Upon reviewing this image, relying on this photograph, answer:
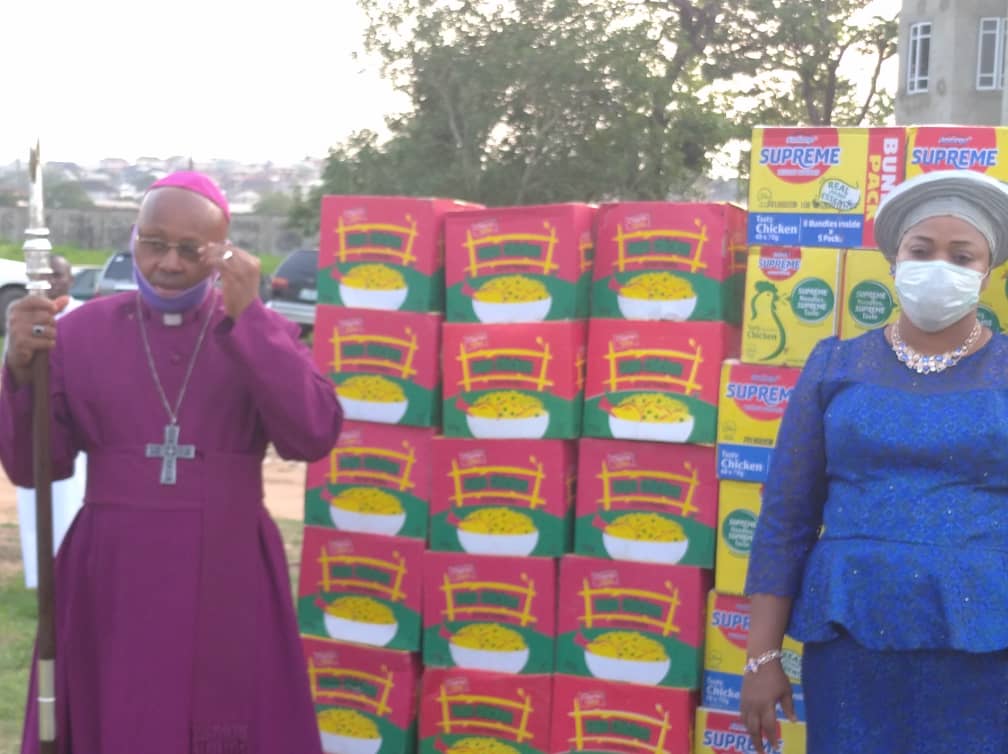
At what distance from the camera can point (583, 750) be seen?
4441 mm

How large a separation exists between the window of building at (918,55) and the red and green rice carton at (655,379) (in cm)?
2463

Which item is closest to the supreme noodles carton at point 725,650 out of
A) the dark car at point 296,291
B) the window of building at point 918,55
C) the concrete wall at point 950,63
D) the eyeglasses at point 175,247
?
the eyeglasses at point 175,247

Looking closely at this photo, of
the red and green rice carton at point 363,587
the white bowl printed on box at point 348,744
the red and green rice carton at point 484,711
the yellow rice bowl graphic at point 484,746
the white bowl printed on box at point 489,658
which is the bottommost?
the white bowl printed on box at point 348,744

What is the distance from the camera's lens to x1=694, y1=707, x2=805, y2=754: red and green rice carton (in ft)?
13.8

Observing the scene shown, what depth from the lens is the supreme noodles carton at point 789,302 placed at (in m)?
4.12

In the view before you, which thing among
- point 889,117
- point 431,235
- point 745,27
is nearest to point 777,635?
point 431,235

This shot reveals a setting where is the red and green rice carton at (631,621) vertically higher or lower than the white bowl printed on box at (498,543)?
lower

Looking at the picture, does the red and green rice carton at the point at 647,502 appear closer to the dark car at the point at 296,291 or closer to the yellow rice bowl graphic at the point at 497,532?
the yellow rice bowl graphic at the point at 497,532

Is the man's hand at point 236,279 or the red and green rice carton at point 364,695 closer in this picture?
the man's hand at point 236,279

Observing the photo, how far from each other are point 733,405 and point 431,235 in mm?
1081

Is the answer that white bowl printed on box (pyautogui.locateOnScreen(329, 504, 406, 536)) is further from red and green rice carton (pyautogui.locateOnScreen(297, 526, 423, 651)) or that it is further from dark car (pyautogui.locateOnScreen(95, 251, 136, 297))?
dark car (pyautogui.locateOnScreen(95, 251, 136, 297))

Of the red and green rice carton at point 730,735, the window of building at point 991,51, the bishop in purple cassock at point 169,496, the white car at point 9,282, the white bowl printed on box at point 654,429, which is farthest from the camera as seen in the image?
the window of building at point 991,51

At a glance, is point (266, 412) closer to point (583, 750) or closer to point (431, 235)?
point (431, 235)

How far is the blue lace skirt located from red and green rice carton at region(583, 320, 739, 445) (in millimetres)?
1456
